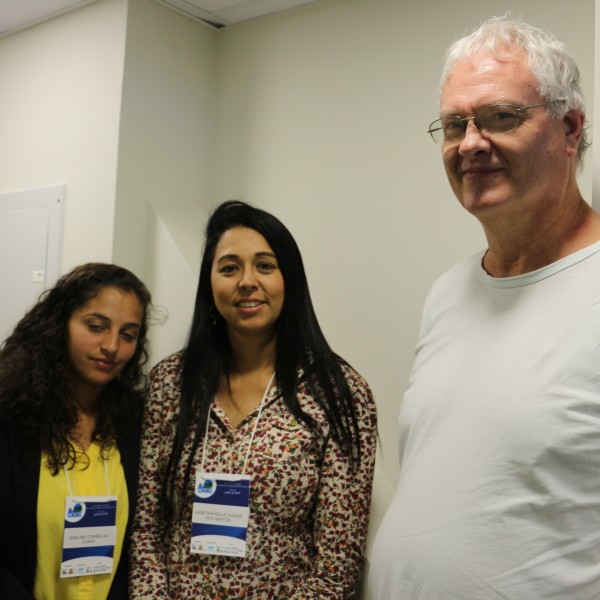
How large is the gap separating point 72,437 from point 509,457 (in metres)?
1.25

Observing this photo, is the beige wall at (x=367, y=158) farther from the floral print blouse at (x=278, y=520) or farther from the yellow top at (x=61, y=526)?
the yellow top at (x=61, y=526)

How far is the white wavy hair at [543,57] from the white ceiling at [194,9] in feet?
5.85

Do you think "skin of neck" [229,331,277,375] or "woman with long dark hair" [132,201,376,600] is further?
"skin of neck" [229,331,277,375]

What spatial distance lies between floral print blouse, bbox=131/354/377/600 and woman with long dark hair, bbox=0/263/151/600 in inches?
4.6

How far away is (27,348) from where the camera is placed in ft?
6.41

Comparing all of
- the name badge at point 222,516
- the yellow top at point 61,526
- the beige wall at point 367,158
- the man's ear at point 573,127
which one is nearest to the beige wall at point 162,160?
the beige wall at point 367,158

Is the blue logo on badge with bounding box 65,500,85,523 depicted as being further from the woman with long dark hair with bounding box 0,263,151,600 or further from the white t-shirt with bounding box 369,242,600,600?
the white t-shirt with bounding box 369,242,600,600

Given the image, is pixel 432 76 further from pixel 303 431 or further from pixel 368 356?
pixel 303 431

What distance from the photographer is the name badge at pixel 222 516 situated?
5.88 ft

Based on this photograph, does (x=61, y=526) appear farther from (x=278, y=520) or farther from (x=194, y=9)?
(x=194, y=9)

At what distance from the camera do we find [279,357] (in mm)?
2006

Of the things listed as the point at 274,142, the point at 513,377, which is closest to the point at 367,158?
the point at 274,142

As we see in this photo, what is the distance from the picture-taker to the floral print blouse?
70.6 inches

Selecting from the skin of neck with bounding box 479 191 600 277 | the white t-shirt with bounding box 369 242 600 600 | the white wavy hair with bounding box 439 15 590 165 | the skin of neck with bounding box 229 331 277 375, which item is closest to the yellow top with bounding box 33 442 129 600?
the skin of neck with bounding box 229 331 277 375
